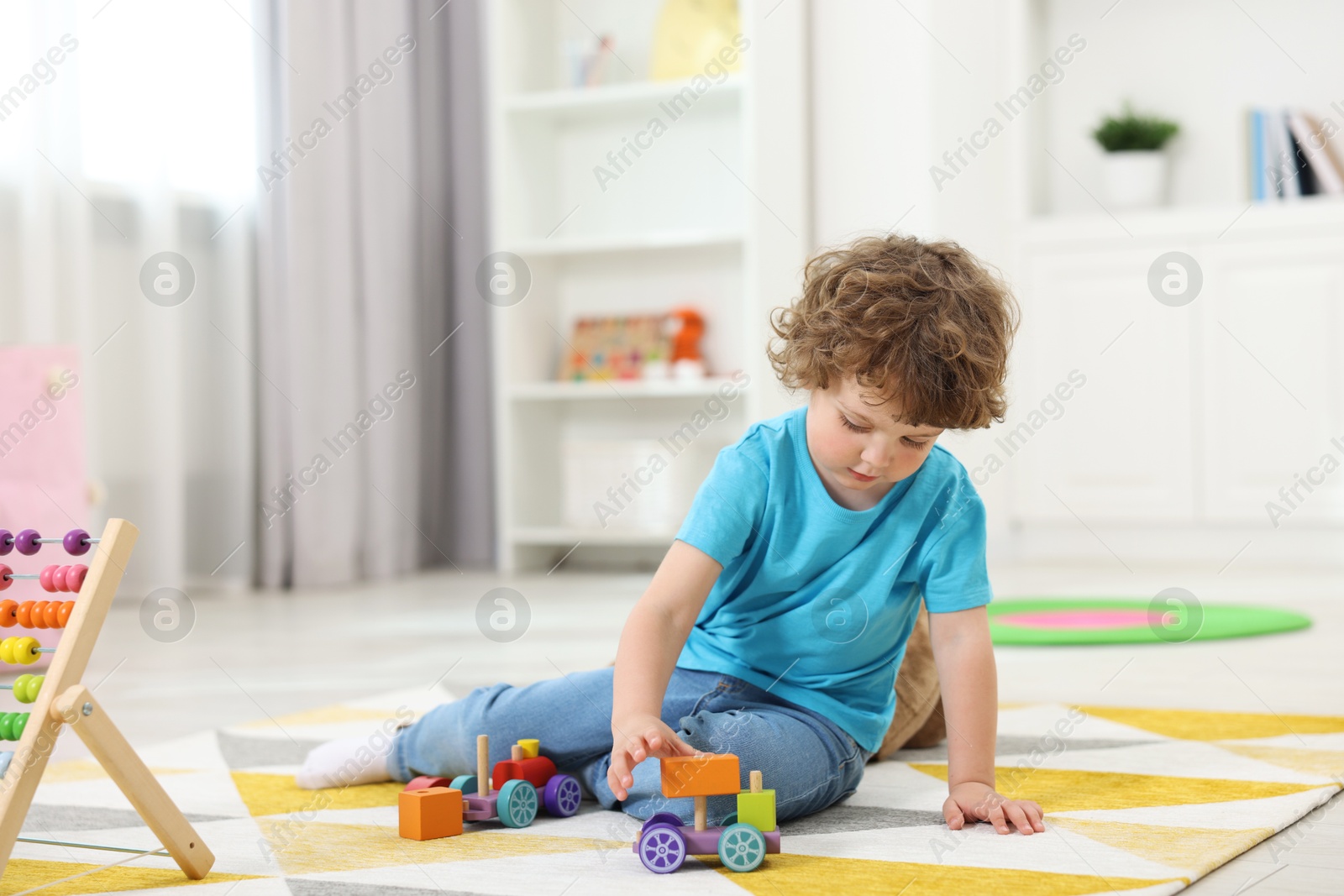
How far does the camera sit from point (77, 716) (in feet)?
2.65

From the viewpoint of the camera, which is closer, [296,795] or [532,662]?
[296,795]

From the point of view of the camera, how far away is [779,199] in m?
3.12

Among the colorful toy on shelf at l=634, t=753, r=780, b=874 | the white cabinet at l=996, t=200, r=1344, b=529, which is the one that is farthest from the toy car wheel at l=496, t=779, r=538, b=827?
the white cabinet at l=996, t=200, r=1344, b=529

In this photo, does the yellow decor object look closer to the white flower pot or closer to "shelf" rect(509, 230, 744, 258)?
"shelf" rect(509, 230, 744, 258)

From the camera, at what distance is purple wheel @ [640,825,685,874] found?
0.88m

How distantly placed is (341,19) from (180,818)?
247 centimetres

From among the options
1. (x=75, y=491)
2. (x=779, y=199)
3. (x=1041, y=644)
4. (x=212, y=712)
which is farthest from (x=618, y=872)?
(x=779, y=199)

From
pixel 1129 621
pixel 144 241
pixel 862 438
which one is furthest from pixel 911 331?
pixel 144 241

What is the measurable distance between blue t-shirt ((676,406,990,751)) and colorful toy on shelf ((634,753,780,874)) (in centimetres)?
16

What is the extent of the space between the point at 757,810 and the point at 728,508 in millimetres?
226

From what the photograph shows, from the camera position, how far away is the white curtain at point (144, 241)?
7.82ft

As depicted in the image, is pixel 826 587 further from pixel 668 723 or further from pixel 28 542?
pixel 28 542

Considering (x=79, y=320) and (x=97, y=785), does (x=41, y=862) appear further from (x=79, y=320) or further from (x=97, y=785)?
(x=79, y=320)

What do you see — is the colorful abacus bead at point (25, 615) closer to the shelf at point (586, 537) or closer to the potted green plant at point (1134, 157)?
the shelf at point (586, 537)
